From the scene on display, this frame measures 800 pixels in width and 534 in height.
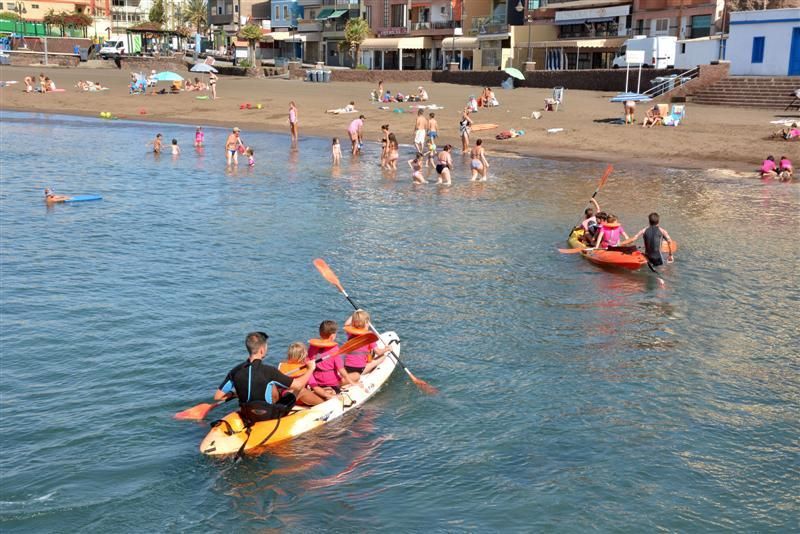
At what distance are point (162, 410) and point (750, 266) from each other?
13.1 m

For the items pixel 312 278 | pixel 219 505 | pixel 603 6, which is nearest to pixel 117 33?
pixel 603 6

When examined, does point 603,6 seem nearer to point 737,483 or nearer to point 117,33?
point 737,483

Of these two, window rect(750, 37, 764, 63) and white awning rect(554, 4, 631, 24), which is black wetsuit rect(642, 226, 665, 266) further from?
white awning rect(554, 4, 631, 24)

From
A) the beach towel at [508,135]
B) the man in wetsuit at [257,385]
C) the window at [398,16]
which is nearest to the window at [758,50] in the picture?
the beach towel at [508,135]

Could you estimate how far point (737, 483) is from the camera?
9.38 meters

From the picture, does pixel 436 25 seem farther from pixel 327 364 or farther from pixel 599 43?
pixel 327 364

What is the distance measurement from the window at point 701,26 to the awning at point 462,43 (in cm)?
1982

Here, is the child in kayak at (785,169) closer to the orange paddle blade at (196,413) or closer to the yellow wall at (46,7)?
the orange paddle blade at (196,413)

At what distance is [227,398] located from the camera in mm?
10320

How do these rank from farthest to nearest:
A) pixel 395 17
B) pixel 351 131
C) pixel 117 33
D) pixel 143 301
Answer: pixel 117 33 → pixel 395 17 → pixel 351 131 → pixel 143 301

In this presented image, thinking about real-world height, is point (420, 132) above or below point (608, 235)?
above

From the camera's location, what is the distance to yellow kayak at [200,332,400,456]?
31.3ft

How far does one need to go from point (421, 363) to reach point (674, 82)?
35640mm

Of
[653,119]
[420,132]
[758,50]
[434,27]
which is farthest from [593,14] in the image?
[420,132]
